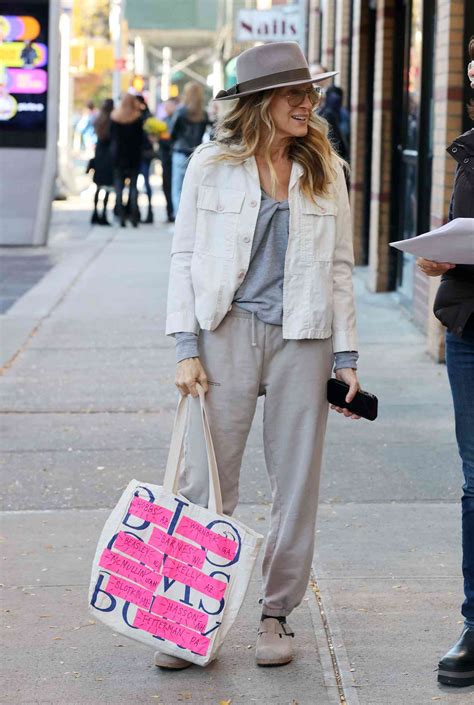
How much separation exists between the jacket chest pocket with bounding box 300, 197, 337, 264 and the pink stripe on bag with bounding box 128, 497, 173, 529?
2.87 feet

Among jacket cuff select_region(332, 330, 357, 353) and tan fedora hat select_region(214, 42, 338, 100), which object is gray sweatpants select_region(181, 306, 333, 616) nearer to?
jacket cuff select_region(332, 330, 357, 353)

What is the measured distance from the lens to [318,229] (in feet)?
13.3

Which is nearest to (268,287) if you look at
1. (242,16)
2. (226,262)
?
(226,262)

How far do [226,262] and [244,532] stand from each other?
817 mm

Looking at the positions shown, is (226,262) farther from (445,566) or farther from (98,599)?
(445,566)

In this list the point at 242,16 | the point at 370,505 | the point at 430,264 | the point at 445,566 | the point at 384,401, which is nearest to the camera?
the point at 430,264

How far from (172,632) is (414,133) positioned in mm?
8468

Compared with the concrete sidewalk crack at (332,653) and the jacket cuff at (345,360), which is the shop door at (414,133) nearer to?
the concrete sidewalk crack at (332,653)

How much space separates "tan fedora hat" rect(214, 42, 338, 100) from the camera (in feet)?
13.2

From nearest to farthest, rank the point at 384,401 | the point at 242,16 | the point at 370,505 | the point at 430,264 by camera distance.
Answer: the point at 430,264, the point at 370,505, the point at 384,401, the point at 242,16

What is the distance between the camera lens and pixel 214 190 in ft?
13.3

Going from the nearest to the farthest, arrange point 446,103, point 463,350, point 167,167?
point 463,350, point 446,103, point 167,167

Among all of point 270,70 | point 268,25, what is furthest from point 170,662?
point 268,25

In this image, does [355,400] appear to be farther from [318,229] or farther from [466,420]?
[318,229]
